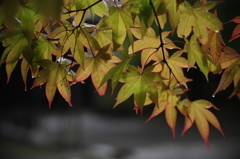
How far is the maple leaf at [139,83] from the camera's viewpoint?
449mm

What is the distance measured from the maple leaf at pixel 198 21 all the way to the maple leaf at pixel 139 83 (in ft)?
0.30

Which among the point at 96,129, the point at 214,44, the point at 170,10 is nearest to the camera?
the point at 170,10

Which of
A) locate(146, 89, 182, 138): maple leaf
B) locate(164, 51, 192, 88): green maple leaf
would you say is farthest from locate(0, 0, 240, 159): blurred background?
locate(164, 51, 192, 88): green maple leaf

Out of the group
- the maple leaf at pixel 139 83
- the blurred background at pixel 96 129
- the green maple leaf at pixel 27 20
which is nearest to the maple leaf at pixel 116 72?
the maple leaf at pixel 139 83

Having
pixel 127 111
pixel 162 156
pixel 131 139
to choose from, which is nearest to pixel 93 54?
pixel 162 156

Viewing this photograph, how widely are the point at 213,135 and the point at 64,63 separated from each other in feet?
9.36

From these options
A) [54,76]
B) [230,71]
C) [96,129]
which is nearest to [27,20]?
[54,76]

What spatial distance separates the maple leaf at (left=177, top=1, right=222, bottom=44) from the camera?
0.40m

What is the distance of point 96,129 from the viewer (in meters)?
3.21

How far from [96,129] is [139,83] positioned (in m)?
2.84

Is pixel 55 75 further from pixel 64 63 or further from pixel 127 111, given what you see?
pixel 127 111

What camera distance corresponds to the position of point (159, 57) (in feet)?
1.60

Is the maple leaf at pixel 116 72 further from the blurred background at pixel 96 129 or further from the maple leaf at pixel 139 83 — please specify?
the blurred background at pixel 96 129

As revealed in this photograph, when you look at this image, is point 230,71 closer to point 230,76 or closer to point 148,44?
point 230,76
